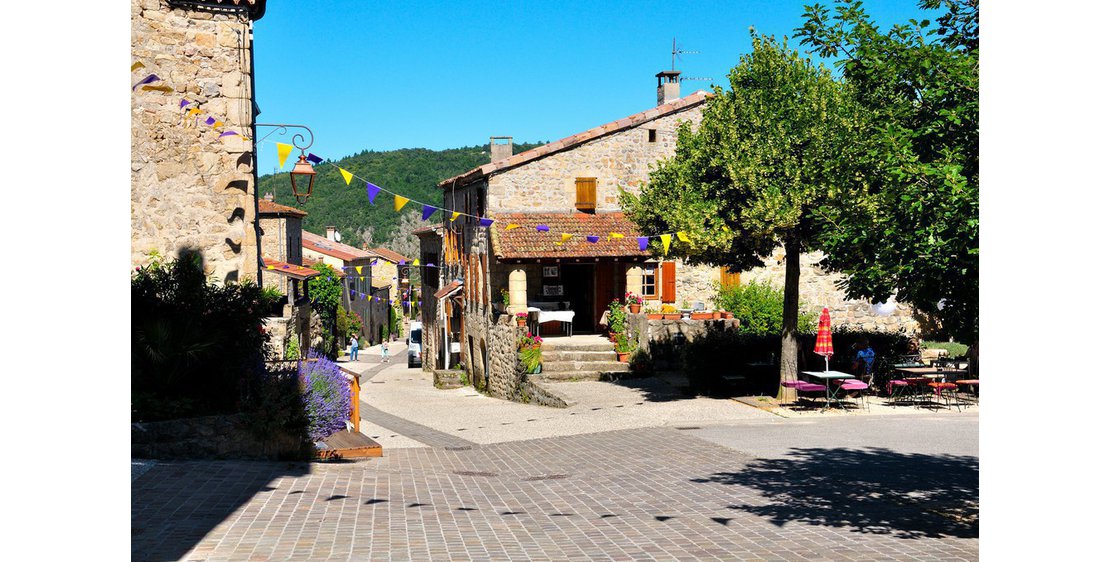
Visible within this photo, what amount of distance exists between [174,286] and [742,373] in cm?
1214

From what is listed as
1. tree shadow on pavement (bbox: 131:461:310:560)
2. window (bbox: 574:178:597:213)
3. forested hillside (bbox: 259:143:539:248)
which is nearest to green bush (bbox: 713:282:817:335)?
window (bbox: 574:178:597:213)

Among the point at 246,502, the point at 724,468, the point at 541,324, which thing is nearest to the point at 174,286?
the point at 246,502

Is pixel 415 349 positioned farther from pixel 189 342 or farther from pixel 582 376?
pixel 189 342

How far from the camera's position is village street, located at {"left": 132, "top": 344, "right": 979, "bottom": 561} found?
751 centimetres

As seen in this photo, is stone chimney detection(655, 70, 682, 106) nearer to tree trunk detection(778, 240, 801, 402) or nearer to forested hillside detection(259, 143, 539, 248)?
tree trunk detection(778, 240, 801, 402)

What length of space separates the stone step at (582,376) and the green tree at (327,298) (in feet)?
86.4

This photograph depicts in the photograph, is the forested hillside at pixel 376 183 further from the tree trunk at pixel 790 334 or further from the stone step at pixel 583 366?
the tree trunk at pixel 790 334

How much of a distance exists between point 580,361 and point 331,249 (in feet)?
114

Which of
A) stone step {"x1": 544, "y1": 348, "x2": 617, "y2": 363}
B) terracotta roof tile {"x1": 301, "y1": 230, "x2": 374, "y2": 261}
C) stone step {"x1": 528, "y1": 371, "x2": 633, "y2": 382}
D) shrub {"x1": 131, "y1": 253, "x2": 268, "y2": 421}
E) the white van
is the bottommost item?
the white van

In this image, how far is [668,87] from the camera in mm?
30109

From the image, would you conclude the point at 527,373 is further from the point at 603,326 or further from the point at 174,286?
the point at 174,286

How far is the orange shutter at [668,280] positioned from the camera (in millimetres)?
27031

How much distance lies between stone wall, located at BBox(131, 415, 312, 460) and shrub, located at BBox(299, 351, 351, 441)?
390mm

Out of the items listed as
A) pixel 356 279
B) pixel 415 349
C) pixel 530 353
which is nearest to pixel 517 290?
pixel 530 353
